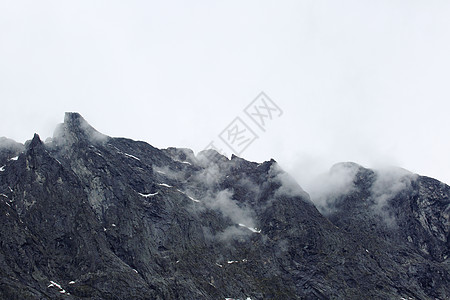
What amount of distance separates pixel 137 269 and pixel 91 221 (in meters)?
25.3

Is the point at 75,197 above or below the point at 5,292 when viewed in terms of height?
above

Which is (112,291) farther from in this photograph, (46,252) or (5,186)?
(5,186)

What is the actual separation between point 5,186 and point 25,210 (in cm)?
1592

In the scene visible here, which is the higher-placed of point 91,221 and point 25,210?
point 91,221

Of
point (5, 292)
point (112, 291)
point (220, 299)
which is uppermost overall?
point (220, 299)

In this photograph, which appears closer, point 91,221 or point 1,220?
point 1,220

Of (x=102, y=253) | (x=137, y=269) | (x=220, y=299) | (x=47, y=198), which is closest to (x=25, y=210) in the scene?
(x=47, y=198)

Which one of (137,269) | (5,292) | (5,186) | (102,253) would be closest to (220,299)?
(137,269)

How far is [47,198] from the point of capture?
19575 cm

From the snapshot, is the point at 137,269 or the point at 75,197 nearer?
the point at 137,269

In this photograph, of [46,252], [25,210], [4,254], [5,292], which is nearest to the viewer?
[5,292]

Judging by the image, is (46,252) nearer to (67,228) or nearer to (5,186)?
(67,228)

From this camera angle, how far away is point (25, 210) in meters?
190

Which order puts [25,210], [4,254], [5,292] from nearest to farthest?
[5,292] → [4,254] → [25,210]
